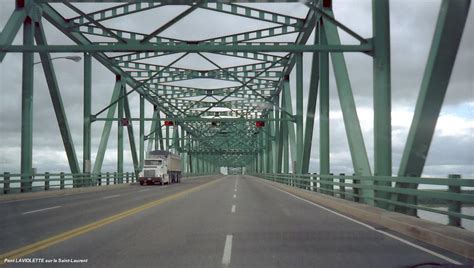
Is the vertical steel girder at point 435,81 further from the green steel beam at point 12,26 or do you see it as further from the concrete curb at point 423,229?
the green steel beam at point 12,26

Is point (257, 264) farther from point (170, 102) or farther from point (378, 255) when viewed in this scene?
point (170, 102)

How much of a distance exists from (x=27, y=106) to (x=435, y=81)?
21573 mm

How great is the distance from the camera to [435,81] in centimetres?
1262

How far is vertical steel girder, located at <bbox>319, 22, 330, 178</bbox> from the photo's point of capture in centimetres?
2603

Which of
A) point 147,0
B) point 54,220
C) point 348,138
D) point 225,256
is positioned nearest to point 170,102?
point 147,0

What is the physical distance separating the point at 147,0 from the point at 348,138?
11088mm

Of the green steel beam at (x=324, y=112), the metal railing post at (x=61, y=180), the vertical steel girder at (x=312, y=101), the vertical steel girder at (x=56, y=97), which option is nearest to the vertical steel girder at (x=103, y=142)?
the vertical steel girder at (x=56, y=97)

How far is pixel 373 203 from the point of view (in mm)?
16656

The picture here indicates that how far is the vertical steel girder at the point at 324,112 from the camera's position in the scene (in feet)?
85.4

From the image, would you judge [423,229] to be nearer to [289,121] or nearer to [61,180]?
[61,180]

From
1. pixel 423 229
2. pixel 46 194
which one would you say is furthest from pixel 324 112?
pixel 423 229

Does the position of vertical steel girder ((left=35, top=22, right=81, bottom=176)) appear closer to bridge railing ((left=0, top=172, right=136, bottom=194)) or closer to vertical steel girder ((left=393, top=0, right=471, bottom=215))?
bridge railing ((left=0, top=172, right=136, bottom=194))

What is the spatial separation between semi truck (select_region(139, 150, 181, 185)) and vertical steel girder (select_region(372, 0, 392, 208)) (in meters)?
32.9

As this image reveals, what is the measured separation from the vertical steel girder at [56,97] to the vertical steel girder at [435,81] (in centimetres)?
2050
